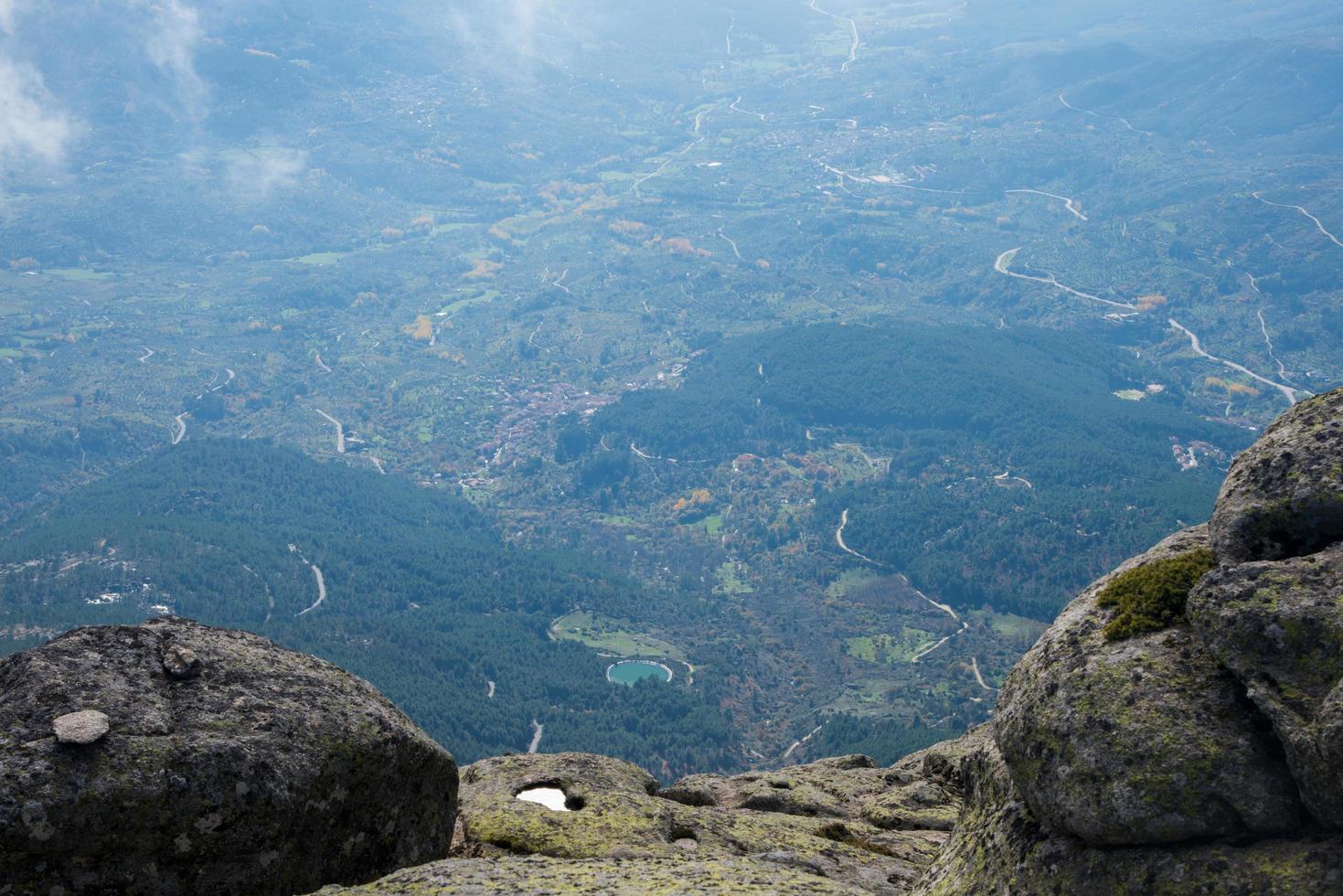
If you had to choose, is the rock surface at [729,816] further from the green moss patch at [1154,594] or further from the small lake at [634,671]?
the small lake at [634,671]

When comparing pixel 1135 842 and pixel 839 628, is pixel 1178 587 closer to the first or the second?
pixel 1135 842

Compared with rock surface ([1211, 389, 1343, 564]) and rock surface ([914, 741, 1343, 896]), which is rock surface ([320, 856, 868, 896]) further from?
rock surface ([1211, 389, 1343, 564])

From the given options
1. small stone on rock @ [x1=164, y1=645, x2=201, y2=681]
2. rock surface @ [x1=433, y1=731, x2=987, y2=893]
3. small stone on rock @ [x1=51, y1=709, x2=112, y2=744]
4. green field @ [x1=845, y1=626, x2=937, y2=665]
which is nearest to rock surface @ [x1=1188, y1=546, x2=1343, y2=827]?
rock surface @ [x1=433, y1=731, x2=987, y2=893]

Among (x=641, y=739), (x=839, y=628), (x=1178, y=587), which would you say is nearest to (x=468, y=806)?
(x=1178, y=587)

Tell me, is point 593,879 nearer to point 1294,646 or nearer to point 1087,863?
point 1087,863

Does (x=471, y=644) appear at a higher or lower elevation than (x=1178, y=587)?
lower

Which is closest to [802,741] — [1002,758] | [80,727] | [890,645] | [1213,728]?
[890,645]
